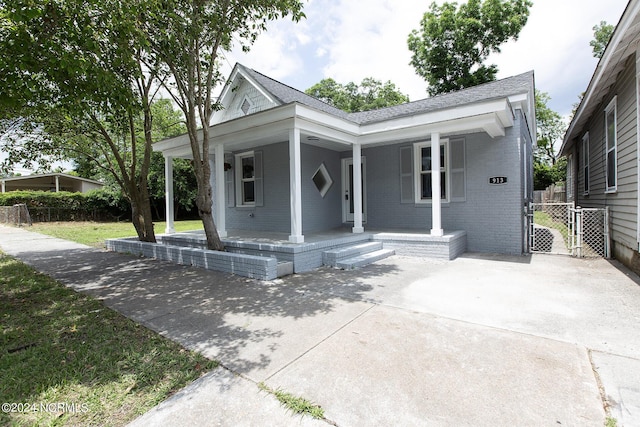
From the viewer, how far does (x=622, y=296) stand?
426 centimetres

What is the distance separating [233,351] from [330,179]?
7.58 metres

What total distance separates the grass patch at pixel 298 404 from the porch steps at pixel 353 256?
413 centimetres

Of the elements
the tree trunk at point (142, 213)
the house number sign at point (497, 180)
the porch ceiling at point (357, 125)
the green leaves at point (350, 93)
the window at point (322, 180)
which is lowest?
the tree trunk at point (142, 213)

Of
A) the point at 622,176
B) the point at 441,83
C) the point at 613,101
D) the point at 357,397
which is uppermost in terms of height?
the point at 441,83

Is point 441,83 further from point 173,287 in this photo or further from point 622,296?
point 173,287

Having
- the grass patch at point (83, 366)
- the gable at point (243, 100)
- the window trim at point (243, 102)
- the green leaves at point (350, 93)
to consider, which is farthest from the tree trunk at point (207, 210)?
the green leaves at point (350, 93)

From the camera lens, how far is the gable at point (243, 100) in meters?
9.98

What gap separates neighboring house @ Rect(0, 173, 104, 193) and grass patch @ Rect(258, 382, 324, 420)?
3280cm

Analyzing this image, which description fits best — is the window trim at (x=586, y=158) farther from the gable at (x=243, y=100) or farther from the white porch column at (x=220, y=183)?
the white porch column at (x=220, y=183)

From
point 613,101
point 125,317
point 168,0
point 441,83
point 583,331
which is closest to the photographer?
point 583,331

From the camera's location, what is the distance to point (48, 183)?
2900 centimetres

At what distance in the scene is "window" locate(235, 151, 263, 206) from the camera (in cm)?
1009

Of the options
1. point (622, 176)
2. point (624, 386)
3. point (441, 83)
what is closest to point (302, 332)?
point (624, 386)

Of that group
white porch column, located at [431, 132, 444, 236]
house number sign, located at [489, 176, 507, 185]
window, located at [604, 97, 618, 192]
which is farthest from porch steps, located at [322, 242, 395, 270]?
window, located at [604, 97, 618, 192]
